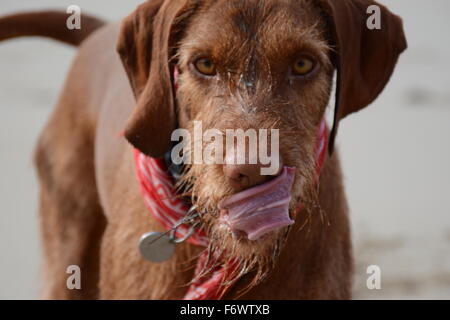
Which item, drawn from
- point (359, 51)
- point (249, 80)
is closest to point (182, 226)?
point (249, 80)

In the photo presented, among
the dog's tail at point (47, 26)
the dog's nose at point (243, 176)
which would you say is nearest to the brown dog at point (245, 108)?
the dog's nose at point (243, 176)

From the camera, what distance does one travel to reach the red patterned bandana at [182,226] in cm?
311

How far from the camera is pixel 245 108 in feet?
8.73

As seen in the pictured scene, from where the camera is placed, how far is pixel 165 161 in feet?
10.6

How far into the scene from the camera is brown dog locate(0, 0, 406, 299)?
2703 millimetres

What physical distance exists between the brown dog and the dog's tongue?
0.03m

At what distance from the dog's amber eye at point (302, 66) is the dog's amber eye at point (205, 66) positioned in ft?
0.87

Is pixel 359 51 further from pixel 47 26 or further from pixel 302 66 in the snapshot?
pixel 47 26

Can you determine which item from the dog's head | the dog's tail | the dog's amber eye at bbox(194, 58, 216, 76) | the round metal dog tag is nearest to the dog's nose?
the dog's head

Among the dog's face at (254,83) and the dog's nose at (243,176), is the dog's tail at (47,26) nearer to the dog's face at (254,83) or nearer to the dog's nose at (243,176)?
the dog's face at (254,83)

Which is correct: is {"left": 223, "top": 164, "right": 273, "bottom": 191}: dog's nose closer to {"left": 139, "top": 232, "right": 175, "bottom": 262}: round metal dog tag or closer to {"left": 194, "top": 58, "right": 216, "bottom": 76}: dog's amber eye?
{"left": 194, "top": 58, "right": 216, "bottom": 76}: dog's amber eye

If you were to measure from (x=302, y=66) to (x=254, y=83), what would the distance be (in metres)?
0.18

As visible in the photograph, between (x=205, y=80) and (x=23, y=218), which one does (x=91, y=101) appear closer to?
A: (x=205, y=80)

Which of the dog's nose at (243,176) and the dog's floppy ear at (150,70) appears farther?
the dog's floppy ear at (150,70)
